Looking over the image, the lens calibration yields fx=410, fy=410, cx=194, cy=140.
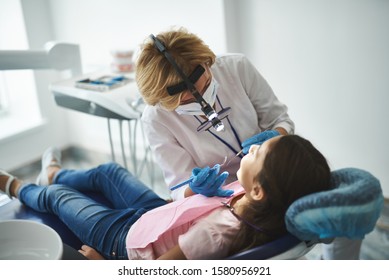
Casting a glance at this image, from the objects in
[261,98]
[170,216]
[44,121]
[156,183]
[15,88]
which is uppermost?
[261,98]

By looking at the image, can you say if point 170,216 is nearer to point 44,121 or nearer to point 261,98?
point 261,98

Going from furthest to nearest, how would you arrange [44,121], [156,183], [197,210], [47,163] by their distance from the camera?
1. [44,121]
2. [156,183]
3. [47,163]
4. [197,210]

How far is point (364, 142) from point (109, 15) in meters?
1.35

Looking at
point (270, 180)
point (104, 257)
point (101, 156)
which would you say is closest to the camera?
point (270, 180)

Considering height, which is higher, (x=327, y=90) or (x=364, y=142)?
(x=327, y=90)

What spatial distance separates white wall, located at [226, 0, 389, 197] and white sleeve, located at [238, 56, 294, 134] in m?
0.27

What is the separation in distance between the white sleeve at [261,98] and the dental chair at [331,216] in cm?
39

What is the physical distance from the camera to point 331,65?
4.61 ft

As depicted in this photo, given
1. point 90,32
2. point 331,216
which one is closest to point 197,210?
point 331,216

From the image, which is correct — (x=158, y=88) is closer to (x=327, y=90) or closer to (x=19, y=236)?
(x=19, y=236)

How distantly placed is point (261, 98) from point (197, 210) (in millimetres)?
412

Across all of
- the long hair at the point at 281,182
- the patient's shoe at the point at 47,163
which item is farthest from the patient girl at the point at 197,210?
the patient's shoe at the point at 47,163
